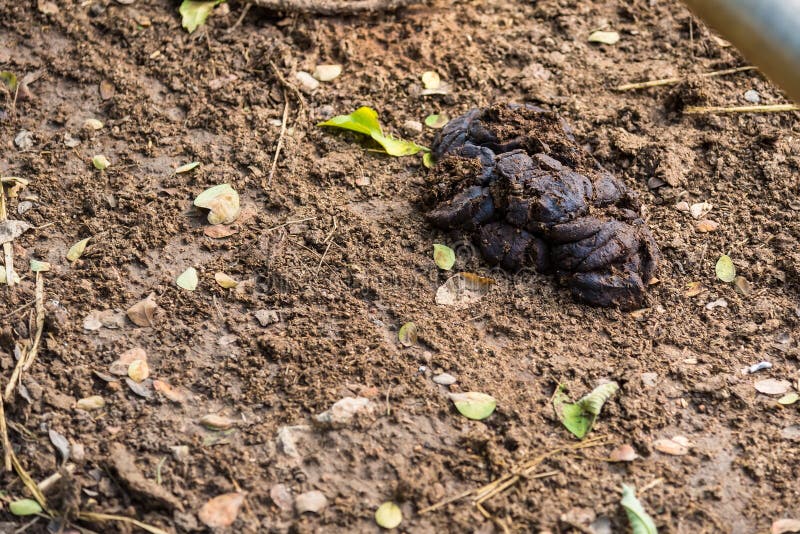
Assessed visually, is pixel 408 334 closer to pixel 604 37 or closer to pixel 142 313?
pixel 142 313

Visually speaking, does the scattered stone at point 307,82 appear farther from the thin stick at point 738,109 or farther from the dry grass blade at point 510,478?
the dry grass blade at point 510,478

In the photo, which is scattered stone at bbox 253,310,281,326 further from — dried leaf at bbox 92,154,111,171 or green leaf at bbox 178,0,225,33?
green leaf at bbox 178,0,225,33

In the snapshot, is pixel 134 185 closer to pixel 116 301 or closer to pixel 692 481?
pixel 116 301

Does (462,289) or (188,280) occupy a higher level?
(462,289)

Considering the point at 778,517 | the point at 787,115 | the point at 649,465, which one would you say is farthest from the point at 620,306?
the point at 787,115

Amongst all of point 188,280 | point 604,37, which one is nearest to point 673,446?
point 188,280
